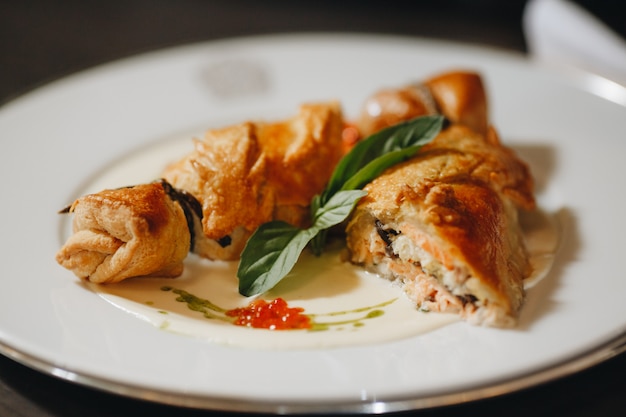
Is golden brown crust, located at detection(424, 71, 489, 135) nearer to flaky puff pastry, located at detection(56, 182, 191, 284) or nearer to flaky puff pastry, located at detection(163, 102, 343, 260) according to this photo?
flaky puff pastry, located at detection(163, 102, 343, 260)

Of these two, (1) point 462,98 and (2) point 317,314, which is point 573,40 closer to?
(1) point 462,98

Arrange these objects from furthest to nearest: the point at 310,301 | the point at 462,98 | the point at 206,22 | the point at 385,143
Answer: the point at 206,22, the point at 462,98, the point at 385,143, the point at 310,301

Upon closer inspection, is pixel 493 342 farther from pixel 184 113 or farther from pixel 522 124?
pixel 184 113

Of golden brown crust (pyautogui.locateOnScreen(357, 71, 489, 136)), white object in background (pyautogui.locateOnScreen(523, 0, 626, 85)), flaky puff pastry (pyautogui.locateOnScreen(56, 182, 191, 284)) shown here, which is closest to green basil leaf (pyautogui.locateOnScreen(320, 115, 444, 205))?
golden brown crust (pyautogui.locateOnScreen(357, 71, 489, 136))

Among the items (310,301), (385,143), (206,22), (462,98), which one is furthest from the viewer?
(206,22)

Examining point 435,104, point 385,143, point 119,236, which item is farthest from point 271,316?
point 435,104

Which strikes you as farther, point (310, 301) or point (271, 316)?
point (310, 301)
